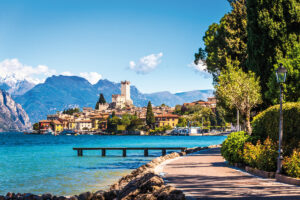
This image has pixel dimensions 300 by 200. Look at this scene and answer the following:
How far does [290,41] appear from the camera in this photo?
89.6 feet

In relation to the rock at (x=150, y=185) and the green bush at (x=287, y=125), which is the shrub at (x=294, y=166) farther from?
the rock at (x=150, y=185)

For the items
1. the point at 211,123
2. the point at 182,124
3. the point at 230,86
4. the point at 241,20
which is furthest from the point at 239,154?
the point at 182,124

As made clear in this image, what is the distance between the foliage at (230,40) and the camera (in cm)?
3572

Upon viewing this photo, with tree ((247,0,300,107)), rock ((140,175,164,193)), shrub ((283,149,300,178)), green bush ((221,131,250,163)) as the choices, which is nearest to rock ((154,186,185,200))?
rock ((140,175,164,193))

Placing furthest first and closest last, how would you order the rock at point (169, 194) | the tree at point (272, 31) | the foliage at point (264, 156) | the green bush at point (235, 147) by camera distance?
the tree at point (272, 31) → the green bush at point (235, 147) → the foliage at point (264, 156) → the rock at point (169, 194)

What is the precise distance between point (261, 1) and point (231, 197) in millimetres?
20516

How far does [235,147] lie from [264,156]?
4250 mm

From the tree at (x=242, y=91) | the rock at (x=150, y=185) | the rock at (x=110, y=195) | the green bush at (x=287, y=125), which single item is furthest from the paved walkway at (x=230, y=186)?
the tree at (x=242, y=91)

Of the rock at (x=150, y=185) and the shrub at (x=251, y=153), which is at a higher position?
the shrub at (x=251, y=153)

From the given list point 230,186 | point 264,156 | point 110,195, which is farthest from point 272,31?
point 110,195

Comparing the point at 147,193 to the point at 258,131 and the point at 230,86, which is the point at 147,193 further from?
the point at 230,86

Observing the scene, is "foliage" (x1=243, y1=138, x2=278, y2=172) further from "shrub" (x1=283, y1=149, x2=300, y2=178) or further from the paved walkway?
"shrub" (x1=283, y1=149, x2=300, y2=178)

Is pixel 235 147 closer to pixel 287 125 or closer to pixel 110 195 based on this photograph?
pixel 287 125

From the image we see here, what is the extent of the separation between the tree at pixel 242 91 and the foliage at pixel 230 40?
9.66 feet
